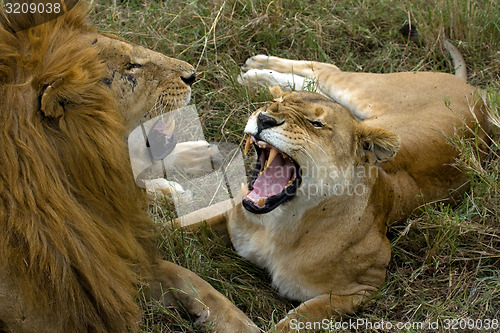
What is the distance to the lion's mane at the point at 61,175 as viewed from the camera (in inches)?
86.4

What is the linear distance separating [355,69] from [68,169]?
2.77 meters

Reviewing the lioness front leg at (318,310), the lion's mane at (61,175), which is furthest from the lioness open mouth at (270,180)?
the lion's mane at (61,175)

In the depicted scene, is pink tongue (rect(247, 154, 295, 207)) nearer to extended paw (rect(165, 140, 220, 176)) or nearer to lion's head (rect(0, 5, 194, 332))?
lion's head (rect(0, 5, 194, 332))

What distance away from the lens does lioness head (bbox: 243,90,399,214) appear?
2764 mm

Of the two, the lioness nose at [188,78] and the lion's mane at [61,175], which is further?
the lioness nose at [188,78]

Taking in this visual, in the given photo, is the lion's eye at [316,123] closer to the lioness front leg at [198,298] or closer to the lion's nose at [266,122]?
the lion's nose at [266,122]

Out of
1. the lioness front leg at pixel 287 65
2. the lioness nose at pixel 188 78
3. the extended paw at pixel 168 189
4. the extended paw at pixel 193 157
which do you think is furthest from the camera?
the lioness front leg at pixel 287 65

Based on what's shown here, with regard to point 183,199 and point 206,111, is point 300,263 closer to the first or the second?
point 183,199

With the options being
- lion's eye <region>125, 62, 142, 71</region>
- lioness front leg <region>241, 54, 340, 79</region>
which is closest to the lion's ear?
lion's eye <region>125, 62, 142, 71</region>

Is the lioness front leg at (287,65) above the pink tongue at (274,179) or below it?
below

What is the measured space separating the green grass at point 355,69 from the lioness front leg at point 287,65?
14 centimetres

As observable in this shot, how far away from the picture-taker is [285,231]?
3033 mm

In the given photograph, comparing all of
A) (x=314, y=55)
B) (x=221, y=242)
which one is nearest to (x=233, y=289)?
(x=221, y=242)

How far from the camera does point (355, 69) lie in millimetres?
4676
